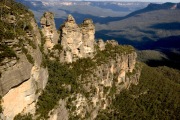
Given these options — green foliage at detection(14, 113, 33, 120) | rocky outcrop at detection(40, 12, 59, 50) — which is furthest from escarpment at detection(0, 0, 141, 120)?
green foliage at detection(14, 113, 33, 120)

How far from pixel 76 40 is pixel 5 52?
91.6ft

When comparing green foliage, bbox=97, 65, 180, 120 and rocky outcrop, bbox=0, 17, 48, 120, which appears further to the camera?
green foliage, bbox=97, 65, 180, 120

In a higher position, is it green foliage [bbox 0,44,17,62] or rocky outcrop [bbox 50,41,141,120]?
green foliage [bbox 0,44,17,62]

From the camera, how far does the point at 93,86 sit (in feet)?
206

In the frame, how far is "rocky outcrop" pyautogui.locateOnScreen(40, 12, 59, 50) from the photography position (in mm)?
60094

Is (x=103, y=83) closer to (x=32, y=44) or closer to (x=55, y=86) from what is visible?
(x=55, y=86)

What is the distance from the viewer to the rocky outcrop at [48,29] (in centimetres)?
6009

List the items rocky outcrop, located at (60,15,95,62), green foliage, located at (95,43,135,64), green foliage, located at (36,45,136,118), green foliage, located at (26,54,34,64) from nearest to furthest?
green foliage, located at (26,54,34,64) < green foliage, located at (36,45,136,118) < rocky outcrop, located at (60,15,95,62) < green foliage, located at (95,43,135,64)

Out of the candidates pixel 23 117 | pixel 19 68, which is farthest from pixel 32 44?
pixel 23 117

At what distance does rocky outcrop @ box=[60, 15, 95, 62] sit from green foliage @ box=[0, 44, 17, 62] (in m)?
22.9

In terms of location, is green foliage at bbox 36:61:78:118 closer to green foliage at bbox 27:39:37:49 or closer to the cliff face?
the cliff face

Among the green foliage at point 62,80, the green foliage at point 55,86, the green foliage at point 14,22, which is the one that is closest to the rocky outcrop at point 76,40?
the green foliage at point 62,80

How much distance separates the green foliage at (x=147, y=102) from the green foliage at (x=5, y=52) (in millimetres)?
31217

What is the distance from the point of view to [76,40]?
65000 mm
